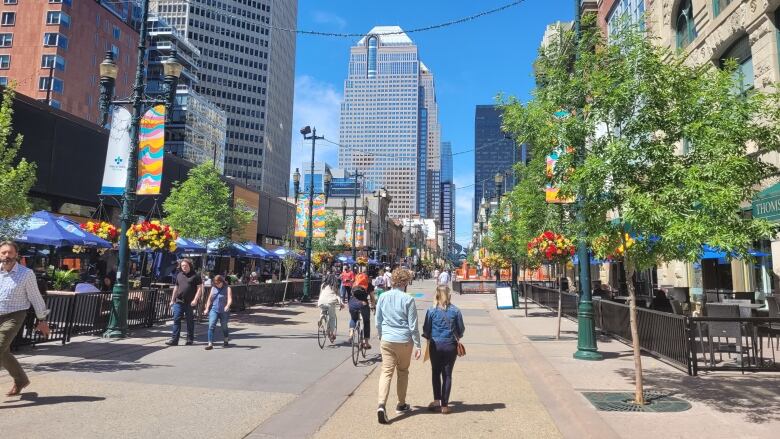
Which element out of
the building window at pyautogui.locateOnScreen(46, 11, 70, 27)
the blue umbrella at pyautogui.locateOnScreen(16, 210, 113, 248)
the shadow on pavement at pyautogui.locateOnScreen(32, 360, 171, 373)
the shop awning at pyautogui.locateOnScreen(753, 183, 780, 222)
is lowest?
the shadow on pavement at pyautogui.locateOnScreen(32, 360, 171, 373)

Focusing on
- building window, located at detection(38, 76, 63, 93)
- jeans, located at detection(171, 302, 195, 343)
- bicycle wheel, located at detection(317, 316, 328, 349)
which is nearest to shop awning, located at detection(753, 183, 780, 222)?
bicycle wheel, located at detection(317, 316, 328, 349)

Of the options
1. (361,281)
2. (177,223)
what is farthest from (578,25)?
(177,223)

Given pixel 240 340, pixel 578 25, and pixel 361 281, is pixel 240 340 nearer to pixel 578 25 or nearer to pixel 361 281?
pixel 361 281

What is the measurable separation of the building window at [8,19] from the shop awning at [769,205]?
91.0 m

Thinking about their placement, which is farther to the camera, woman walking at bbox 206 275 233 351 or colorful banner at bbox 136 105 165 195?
colorful banner at bbox 136 105 165 195

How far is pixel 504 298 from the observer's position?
76.8 ft

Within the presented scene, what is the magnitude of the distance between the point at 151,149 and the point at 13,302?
764 centimetres

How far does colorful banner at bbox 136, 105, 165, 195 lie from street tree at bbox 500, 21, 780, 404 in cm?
1000

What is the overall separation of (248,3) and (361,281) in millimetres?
163278

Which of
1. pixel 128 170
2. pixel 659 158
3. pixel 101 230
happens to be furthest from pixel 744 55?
pixel 101 230

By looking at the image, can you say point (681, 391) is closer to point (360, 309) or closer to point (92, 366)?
point (360, 309)

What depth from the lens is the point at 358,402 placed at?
7.02m

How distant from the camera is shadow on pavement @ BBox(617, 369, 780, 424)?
21.1 ft

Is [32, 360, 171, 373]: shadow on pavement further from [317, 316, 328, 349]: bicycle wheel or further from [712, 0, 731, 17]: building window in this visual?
[712, 0, 731, 17]: building window
